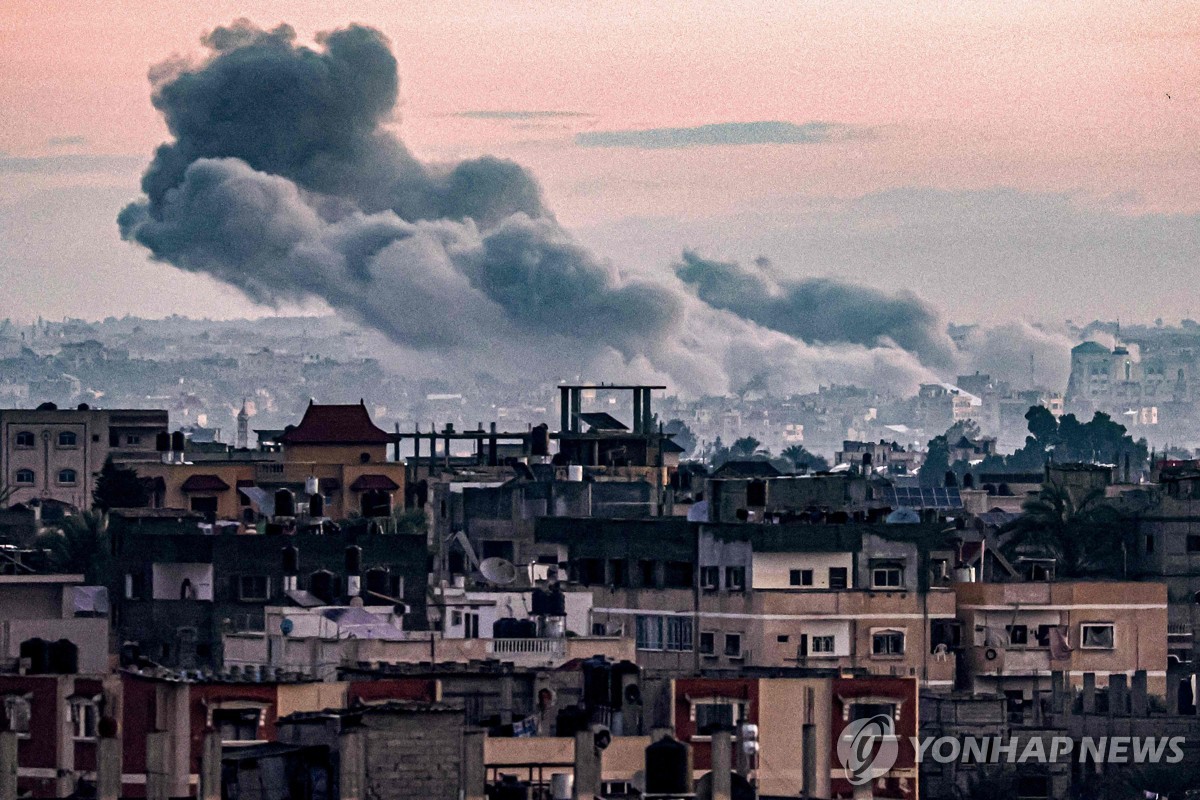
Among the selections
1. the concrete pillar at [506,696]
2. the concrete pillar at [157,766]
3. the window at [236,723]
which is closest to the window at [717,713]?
the concrete pillar at [506,696]

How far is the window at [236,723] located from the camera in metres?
31.4

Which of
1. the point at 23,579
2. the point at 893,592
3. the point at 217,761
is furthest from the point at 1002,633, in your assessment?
the point at 217,761

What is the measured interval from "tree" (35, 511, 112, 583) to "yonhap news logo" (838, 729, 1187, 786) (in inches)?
623

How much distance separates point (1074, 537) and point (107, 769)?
32.1 m

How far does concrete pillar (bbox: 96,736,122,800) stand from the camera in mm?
28062

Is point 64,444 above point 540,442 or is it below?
above

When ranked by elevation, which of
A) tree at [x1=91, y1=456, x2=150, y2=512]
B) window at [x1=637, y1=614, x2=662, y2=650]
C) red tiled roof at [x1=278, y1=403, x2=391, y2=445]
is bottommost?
window at [x1=637, y1=614, x2=662, y2=650]

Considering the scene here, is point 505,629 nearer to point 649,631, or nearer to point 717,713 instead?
point 649,631

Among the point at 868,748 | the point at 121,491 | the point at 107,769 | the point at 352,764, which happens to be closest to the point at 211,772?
the point at 352,764

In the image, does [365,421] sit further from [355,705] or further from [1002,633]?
[355,705]

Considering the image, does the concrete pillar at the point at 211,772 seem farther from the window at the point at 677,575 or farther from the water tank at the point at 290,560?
the water tank at the point at 290,560

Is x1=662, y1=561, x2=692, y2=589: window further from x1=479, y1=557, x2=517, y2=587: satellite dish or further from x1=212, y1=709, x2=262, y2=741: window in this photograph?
x1=212, y1=709, x2=262, y2=741: window

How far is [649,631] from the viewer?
46.7 meters

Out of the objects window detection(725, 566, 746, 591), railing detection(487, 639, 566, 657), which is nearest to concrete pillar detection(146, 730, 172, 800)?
railing detection(487, 639, 566, 657)
